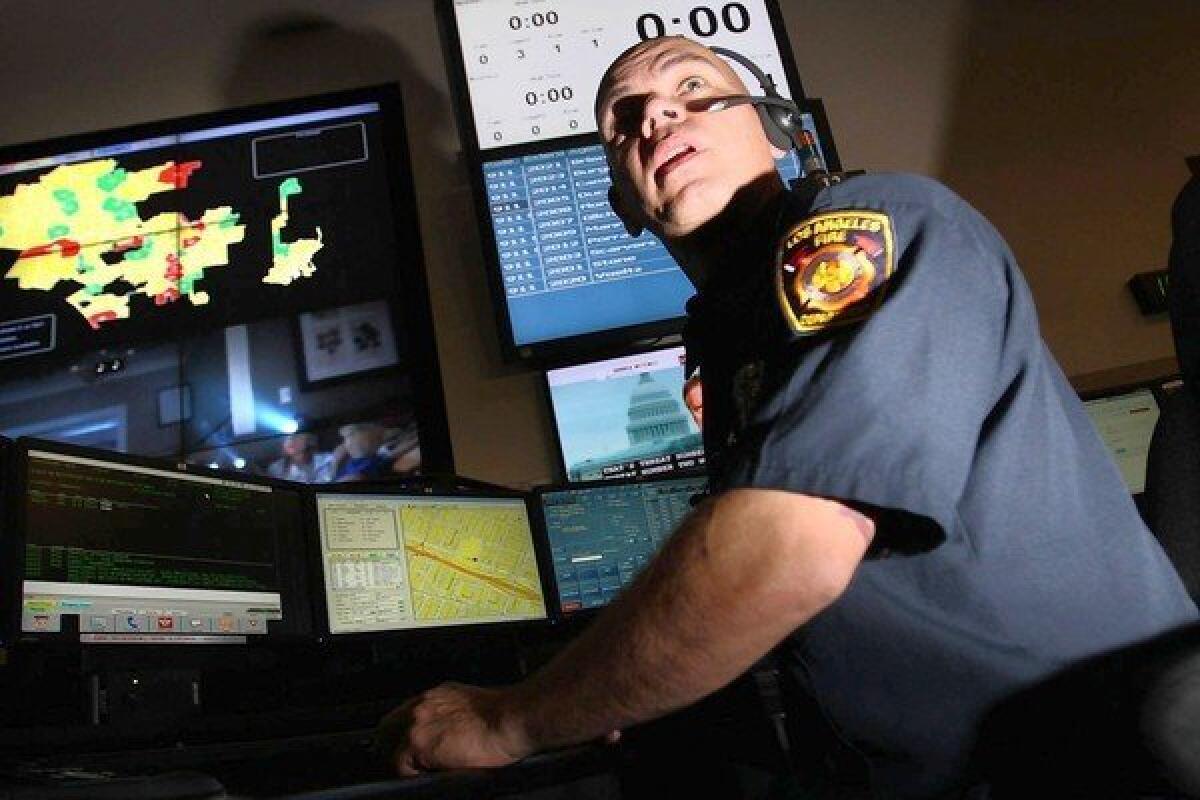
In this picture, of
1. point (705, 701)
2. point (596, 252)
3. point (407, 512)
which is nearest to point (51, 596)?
point (407, 512)

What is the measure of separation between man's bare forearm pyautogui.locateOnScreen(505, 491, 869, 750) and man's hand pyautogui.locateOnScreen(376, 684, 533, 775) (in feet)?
0.27

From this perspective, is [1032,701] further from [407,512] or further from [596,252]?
[596,252]

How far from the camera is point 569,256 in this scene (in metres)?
2.09

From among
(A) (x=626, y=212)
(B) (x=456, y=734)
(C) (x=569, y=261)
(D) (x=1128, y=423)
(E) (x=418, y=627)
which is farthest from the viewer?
(C) (x=569, y=261)

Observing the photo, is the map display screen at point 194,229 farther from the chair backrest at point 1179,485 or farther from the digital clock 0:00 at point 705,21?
the chair backrest at point 1179,485

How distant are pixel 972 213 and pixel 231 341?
178cm

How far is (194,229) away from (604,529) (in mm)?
1261

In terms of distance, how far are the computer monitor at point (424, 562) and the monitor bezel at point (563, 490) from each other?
0.02 metres

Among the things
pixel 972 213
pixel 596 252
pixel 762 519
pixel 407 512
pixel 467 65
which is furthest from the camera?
pixel 467 65

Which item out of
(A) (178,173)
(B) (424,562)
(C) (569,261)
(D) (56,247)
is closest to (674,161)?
(B) (424,562)

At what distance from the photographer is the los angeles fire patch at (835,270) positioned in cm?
74

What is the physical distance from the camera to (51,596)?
1.16m

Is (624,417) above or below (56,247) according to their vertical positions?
below

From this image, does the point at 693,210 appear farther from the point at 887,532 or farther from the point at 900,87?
the point at 900,87
